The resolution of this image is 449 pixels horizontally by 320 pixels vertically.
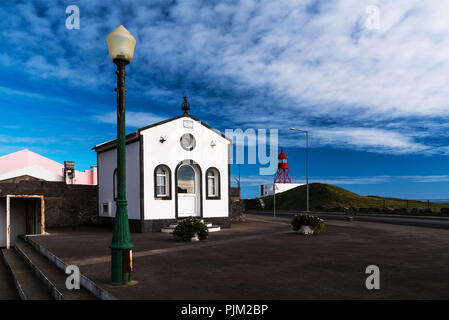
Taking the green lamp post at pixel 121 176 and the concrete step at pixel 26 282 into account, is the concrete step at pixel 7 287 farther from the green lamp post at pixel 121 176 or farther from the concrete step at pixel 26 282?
the green lamp post at pixel 121 176

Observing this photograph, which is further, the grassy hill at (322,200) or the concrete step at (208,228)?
the grassy hill at (322,200)

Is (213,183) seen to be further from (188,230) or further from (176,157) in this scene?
(188,230)

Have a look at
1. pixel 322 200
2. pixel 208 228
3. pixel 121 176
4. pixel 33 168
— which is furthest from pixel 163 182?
pixel 322 200

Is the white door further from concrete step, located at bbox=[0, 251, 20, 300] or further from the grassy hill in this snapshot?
the grassy hill

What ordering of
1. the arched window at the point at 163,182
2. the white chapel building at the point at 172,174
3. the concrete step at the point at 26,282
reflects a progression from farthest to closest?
1. the arched window at the point at 163,182
2. the white chapel building at the point at 172,174
3. the concrete step at the point at 26,282

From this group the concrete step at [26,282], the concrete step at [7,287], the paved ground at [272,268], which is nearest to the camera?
the paved ground at [272,268]

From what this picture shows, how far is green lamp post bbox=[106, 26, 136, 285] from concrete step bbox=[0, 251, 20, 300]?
2563 millimetres

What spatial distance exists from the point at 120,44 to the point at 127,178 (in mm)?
11449

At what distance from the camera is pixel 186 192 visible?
58.9 feet

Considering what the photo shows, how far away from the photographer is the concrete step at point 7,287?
712 cm

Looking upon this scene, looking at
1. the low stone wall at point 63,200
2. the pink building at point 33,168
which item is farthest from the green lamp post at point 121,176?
the pink building at point 33,168

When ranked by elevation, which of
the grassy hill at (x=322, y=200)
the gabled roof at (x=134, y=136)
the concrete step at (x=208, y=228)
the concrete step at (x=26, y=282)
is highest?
the gabled roof at (x=134, y=136)
